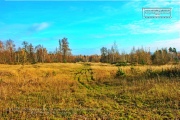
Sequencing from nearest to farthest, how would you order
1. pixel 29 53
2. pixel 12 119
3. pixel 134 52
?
pixel 12 119 → pixel 29 53 → pixel 134 52

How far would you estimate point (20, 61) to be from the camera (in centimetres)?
7175

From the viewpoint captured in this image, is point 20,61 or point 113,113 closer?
point 113,113

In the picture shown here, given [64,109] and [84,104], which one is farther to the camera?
[84,104]

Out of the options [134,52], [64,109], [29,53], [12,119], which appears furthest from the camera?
[134,52]

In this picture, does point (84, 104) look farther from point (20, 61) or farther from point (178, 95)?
point (20, 61)

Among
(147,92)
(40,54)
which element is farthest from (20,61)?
(147,92)

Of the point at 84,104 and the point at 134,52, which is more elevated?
the point at 134,52

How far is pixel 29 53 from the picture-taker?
78.3 m

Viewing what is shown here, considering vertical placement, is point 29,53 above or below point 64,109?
above

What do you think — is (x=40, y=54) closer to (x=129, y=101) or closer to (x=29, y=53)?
(x=29, y=53)

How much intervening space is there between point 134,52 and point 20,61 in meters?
50.7

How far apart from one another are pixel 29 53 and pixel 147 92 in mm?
74290

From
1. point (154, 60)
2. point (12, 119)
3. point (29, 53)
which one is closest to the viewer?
point (12, 119)

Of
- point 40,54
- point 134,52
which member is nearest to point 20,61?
point 40,54
